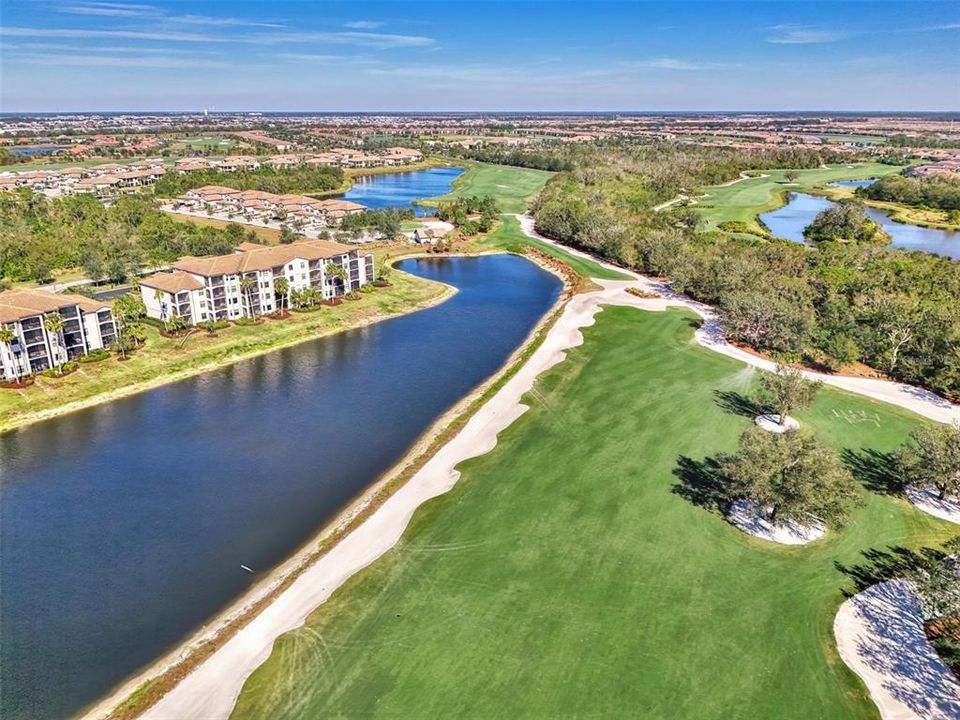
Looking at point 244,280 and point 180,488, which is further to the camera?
point 244,280

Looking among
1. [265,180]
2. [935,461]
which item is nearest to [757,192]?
[265,180]

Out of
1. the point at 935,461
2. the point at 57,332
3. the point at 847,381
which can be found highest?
the point at 57,332

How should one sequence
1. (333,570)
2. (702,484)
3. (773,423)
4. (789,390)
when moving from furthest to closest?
1. (773,423)
2. (789,390)
3. (702,484)
4. (333,570)

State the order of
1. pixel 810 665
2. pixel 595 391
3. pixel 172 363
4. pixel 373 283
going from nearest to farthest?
1. pixel 810 665
2. pixel 595 391
3. pixel 172 363
4. pixel 373 283

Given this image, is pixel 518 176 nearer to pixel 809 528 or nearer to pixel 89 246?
pixel 89 246

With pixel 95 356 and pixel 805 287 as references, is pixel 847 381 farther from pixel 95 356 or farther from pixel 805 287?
pixel 95 356

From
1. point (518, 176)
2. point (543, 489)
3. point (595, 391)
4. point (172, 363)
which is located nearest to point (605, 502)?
point (543, 489)
